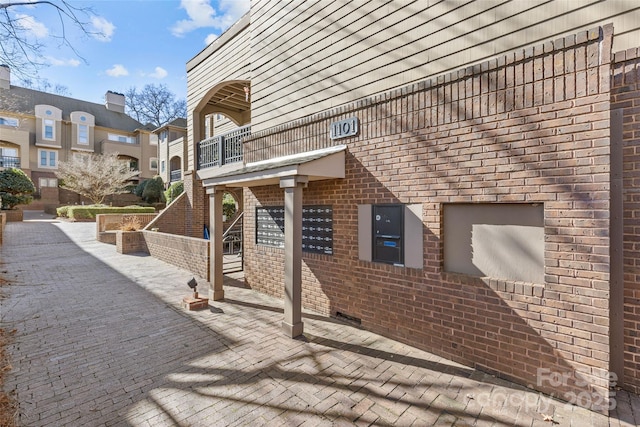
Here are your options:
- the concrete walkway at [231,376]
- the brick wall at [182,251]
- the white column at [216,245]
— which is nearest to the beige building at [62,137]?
the brick wall at [182,251]

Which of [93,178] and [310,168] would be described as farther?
[93,178]

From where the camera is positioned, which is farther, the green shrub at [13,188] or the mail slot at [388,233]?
the green shrub at [13,188]

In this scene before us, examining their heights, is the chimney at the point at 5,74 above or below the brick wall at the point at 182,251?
above

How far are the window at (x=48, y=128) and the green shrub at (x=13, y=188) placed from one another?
45.8 ft

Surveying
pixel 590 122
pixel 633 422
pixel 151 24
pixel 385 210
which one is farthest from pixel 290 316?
pixel 151 24

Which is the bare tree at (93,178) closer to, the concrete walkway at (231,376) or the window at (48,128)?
the window at (48,128)

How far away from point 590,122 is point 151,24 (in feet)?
34.1

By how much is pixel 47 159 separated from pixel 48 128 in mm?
3337

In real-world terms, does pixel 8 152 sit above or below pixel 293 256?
above

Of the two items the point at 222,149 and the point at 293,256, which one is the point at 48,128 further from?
the point at 293,256

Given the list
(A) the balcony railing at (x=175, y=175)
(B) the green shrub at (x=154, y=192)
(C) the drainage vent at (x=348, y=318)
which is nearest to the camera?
(C) the drainage vent at (x=348, y=318)

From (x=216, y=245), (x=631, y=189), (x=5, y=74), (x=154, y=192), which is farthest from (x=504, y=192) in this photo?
(x=154, y=192)

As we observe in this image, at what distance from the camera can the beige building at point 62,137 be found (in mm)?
29734

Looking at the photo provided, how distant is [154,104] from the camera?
4091cm
